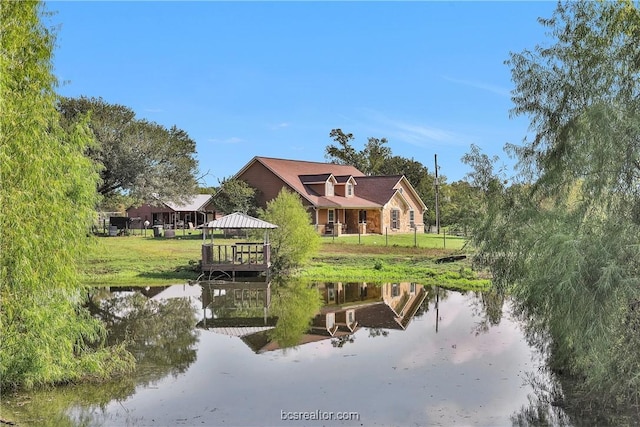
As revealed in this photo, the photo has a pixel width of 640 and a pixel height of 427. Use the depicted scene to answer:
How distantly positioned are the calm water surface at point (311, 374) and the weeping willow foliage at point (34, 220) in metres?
0.81

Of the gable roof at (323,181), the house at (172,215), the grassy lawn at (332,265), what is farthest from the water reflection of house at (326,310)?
the house at (172,215)

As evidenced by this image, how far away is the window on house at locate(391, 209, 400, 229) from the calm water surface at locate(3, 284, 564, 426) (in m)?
27.4

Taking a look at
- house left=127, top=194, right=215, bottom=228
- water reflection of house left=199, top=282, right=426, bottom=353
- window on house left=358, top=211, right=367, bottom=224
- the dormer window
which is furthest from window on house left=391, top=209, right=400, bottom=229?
water reflection of house left=199, top=282, right=426, bottom=353

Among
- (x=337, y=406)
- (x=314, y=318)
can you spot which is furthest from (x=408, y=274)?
(x=337, y=406)

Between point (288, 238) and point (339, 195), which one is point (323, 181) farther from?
point (288, 238)

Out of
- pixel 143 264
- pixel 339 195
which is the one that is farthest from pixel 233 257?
pixel 339 195

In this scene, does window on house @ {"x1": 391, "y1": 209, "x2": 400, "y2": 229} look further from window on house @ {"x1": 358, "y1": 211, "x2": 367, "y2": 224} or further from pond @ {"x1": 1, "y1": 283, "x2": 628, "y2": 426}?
pond @ {"x1": 1, "y1": 283, "x2": 628, "y2": 426}

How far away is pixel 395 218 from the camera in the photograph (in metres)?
44.7

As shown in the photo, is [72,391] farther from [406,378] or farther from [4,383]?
[406,378]

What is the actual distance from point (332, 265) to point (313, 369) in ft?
53.9

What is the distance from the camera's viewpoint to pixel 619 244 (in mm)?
6969

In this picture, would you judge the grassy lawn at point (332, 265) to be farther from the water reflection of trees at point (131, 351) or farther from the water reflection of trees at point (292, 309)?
the water reflection of trees at point (131, 351)

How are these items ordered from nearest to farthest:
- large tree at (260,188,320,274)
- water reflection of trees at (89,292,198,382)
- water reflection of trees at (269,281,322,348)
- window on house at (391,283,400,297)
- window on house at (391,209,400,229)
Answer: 1. water reflection of trees at (89,292,198,382)
2. water reflection of trees at (269,281,322,348)
3. window on house at (391,283,400,297)
4. large tree at (260,188,320,274)
5. window on house at (391,209,400,229)

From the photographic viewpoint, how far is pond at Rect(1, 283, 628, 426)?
26.4ft
